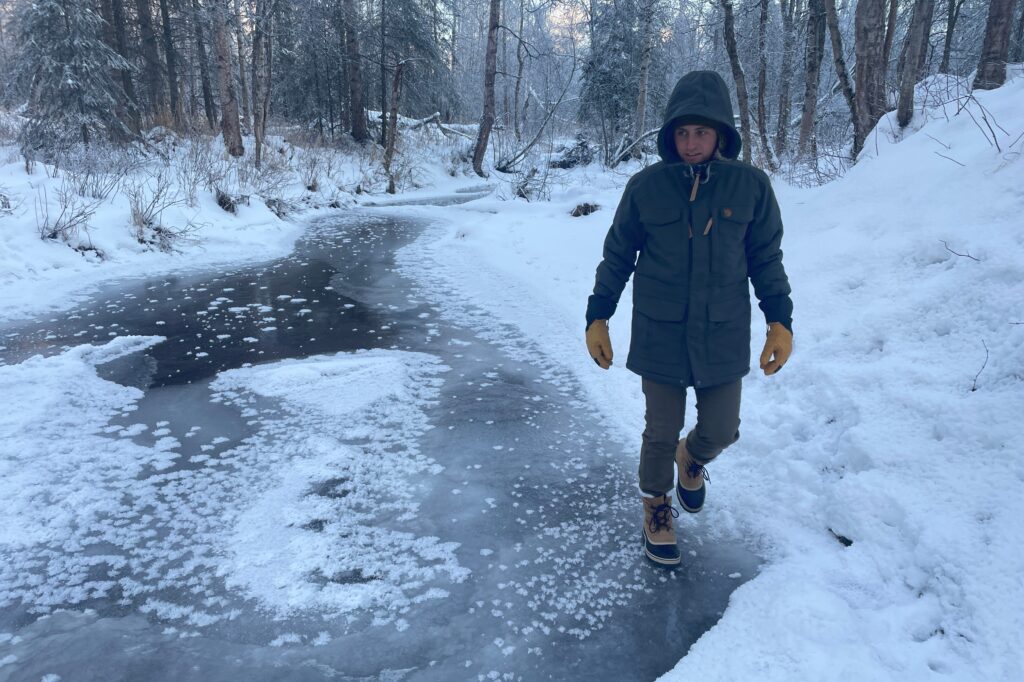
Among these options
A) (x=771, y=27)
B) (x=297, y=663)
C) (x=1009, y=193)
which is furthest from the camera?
(x=771, y=27)

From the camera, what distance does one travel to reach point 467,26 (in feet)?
193

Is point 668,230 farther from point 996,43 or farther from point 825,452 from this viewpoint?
point 996,43

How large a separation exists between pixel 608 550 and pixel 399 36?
2568cm

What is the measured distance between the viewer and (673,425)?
2.66 metres

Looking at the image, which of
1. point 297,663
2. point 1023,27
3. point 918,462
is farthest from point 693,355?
point 1023,27

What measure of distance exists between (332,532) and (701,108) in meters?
2.34

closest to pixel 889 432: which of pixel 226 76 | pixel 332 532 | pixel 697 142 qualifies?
pixel 697 142

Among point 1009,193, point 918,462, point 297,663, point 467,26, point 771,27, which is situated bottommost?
point 297,663

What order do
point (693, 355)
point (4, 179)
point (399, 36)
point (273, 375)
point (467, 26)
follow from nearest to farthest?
point (693, 355) < point (273, 375) < point (4, 179) < point (399, 36) < point (467, 26)

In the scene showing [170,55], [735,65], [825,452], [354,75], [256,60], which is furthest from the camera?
[354,75]

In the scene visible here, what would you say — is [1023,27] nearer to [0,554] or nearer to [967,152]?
[967,152]

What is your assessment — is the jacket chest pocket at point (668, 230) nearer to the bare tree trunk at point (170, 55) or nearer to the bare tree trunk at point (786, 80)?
the bare tree trunk at point (786, 80)

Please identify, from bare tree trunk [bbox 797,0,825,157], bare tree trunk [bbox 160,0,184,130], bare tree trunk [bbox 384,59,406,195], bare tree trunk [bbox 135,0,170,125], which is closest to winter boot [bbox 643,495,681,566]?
bare tree trunk [bbox 797,0,825,157]

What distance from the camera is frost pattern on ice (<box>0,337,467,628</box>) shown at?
96.0 inches
